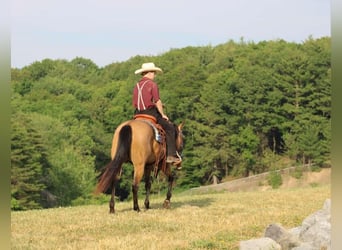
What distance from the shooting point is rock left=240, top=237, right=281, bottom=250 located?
21.4ft

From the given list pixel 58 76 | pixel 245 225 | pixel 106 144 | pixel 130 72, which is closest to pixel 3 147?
pixel 245 225

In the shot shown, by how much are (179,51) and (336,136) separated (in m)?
84.5

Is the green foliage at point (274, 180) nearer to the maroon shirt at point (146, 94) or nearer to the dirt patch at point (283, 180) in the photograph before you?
the dirt patch at point (283, 180)

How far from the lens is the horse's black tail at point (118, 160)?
10071mm

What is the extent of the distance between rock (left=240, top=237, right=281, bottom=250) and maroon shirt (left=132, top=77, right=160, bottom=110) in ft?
16.9

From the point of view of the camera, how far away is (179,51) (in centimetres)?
8594

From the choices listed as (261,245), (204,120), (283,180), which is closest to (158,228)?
(261,245)

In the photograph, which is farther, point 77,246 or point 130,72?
point 130,72

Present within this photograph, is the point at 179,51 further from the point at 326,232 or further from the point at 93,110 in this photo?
the point at 326,232

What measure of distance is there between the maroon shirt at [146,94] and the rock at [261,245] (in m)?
5.14

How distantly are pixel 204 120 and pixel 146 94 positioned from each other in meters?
55.8

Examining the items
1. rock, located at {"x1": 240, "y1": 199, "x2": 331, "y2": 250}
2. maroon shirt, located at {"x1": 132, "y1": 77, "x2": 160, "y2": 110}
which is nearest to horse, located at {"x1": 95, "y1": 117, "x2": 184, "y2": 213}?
maroon shirt, located at {"x1": 132, "y1": 77, "x2": 160, "y2": 110}

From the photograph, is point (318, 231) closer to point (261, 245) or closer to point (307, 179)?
point (261, 245)

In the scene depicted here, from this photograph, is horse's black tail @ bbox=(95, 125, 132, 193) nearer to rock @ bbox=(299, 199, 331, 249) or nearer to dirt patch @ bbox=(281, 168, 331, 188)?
rock @ bbox=(299, 199, 331, 249)
